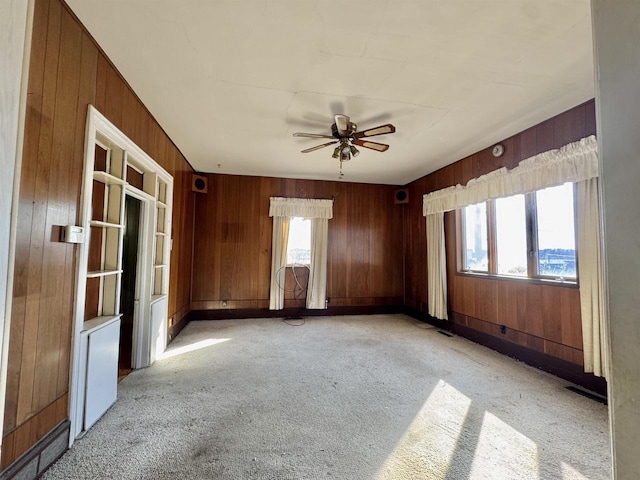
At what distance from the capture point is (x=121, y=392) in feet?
7.86

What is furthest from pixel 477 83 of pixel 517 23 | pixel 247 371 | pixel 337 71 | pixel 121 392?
pixel 121 392

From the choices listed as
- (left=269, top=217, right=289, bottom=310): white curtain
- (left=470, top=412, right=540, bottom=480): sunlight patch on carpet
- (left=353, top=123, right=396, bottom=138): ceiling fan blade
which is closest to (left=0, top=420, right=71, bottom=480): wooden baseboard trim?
(left=470, top=412, right=540, bottom=480): sunlight patch on carpet

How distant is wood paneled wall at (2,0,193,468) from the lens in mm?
1389

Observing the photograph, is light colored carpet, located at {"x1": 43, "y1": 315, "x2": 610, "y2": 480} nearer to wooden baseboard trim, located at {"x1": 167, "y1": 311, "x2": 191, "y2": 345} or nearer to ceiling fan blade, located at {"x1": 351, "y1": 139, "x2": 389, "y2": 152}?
wooden baseboard trim, located at {"x1": 167, "y1": 311, "x2": 191, "y2": 345}

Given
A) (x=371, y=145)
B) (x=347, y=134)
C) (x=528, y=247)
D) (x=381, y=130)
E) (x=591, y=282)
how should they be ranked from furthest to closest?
(x=371, y=145)
(x=528, y=247)
(x=347, y=134)
(x=381, y=130)
(x=591, y=282)

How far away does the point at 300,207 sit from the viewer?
209 inches

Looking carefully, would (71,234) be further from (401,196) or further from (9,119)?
(401,196)

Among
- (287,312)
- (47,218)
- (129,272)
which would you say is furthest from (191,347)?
(47,218)

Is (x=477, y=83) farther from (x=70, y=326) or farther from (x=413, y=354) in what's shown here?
(x=70, y=326)

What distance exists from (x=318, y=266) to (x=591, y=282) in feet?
12.2

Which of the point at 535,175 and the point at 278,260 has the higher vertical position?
the point at 535,175

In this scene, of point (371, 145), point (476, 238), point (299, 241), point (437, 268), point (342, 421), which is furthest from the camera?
point (299, 241)

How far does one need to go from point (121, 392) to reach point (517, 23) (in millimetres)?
3905

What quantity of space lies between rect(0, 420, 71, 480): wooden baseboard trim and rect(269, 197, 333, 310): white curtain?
3.50 metres
